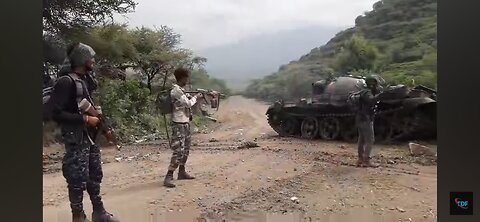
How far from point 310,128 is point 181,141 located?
0.77 metres

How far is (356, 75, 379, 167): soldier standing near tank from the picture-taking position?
3.21 m

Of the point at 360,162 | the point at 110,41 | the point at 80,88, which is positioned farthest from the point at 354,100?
the point at 80,88

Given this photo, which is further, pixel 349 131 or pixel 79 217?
pixel 349 131

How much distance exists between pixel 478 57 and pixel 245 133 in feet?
4.73

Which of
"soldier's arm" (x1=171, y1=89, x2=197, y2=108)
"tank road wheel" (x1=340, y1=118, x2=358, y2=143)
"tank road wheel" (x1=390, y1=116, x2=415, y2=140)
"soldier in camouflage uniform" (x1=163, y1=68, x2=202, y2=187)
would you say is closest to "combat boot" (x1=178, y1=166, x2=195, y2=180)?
"soldier in camouflage uniform" (x1=163, y1=68, x2=202, y2=187)

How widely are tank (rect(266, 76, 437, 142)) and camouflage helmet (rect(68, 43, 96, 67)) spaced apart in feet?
3.61

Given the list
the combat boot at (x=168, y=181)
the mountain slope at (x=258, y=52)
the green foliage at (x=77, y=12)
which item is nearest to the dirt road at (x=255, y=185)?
the combat boot at (x=168, y=181)

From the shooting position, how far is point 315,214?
10.4 ft

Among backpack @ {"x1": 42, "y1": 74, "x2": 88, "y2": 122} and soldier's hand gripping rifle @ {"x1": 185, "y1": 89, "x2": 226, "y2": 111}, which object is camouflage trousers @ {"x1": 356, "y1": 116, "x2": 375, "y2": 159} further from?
backpack @ {"x1": 42, "y1": 74, "x2": 88, "y2": 122}

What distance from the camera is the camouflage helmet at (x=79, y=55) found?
10.2 feet

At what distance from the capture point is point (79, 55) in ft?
10.2

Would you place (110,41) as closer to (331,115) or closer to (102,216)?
(102,216)

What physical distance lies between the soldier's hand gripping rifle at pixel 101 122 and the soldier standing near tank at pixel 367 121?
4.68 feet

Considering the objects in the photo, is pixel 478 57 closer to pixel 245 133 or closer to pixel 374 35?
pixel 374 35
